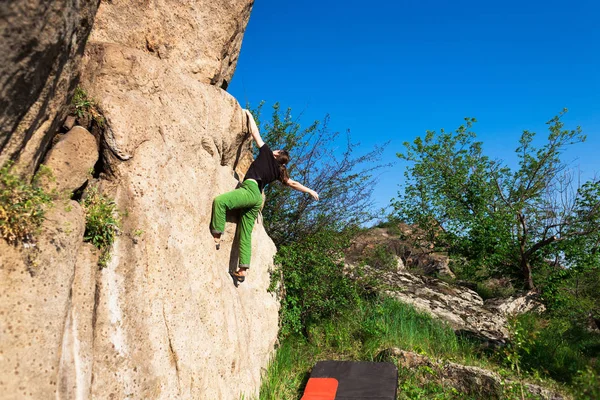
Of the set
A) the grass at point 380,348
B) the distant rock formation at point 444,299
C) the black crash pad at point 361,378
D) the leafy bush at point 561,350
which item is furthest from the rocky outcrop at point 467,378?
the distant rock formation at point 444,299

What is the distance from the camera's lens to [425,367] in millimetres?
6395

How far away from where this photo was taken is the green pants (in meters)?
5.09

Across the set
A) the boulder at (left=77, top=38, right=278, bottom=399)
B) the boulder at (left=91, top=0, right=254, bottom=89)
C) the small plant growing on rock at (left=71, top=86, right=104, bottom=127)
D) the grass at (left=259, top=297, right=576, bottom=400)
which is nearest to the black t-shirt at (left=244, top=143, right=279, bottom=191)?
the boulder at (left=77, top=38, right=278, bottom=399)

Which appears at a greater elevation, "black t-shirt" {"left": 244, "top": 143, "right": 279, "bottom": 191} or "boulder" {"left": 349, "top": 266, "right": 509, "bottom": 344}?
"black t-shirt" {"left": 244, "top": 143, "right": 279, "bottom": 191}

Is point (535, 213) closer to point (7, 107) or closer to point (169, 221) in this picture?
point (169, 221)

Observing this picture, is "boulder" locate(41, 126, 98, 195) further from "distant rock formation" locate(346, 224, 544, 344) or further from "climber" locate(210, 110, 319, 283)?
"distant rock formation" locate(346, 224, 544, 344)

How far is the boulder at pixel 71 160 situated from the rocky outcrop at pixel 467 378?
521 cm

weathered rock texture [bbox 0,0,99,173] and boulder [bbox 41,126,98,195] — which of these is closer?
weathered rock texture [bbox 0,0,99,173]

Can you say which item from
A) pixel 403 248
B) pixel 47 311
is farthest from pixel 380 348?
pixel 403 248

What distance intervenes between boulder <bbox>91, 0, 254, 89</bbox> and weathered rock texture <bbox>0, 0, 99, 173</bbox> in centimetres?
167

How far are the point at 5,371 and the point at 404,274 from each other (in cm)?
955

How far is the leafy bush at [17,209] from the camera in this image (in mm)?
2768

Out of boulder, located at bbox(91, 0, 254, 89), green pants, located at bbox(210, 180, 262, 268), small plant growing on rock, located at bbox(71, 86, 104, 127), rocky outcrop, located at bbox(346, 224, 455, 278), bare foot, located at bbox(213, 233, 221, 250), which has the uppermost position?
boulder, located at bbox(91, 0, 254, 89)

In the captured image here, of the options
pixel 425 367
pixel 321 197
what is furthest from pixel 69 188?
pixel 321 197
